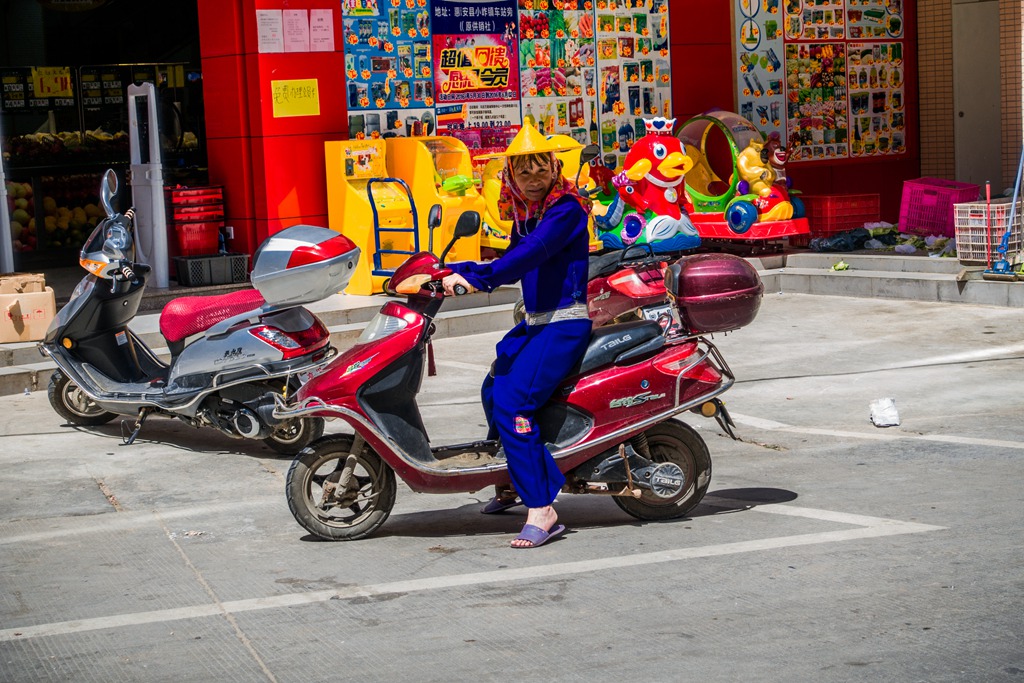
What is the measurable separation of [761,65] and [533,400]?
1199 cm

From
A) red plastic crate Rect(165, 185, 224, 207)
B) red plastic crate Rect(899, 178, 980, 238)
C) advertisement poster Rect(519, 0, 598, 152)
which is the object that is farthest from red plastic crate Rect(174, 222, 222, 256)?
red plastic crate Rect(899, 178, 980, 238)

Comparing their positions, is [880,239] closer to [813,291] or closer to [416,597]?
[813,291]

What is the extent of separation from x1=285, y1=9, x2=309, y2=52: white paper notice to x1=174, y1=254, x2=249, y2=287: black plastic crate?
208 cm

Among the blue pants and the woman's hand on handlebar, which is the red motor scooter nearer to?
the blue pants

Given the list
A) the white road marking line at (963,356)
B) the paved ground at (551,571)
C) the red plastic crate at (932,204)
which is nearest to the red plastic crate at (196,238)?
the paved ground at (551,571)

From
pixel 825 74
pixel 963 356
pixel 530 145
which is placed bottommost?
pixel 963 356

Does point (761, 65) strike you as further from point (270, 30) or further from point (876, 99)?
point (270, 30)

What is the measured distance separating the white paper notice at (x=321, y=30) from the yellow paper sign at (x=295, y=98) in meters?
0.34

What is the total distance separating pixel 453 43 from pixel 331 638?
10559 millimetres

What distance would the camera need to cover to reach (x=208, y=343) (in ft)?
26.4

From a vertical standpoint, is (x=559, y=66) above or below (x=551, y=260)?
above

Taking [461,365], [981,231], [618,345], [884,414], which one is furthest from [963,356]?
[618,345]

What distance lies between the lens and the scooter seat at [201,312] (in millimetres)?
8156

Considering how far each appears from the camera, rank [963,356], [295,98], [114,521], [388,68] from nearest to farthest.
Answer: [114,521]
[963,356]
[295,98]
[388,68]
